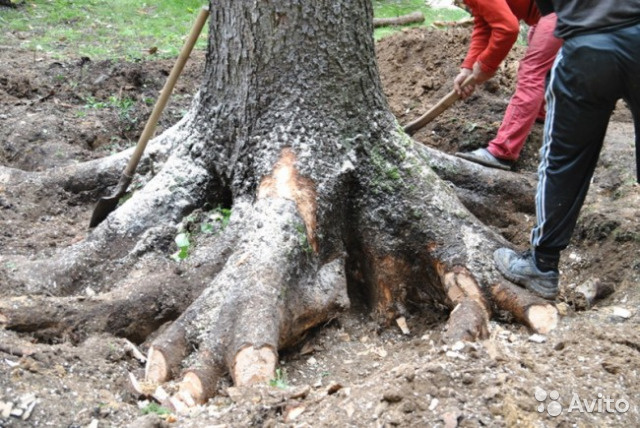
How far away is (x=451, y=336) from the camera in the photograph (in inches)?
128

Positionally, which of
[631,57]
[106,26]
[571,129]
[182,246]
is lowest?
[182,246]

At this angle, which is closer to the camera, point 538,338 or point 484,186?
point 538,338

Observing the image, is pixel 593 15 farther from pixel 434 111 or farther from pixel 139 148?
pixel 139 148

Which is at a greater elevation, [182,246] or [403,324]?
[182,246]

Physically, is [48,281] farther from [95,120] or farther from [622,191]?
[622,191]

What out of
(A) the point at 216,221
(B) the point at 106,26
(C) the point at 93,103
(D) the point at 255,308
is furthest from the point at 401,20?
(D) the point at 255,308

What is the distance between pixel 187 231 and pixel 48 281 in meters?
0.81

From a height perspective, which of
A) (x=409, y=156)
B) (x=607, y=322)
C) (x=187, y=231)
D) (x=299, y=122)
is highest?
(x=299, y=122)

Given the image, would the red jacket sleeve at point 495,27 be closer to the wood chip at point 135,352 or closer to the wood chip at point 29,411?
the wood chip at point 135,352

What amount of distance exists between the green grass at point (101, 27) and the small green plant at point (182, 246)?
4.85m

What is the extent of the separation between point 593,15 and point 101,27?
27.2 ft

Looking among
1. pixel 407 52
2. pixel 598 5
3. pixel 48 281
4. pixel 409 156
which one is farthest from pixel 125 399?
pixel 407 52

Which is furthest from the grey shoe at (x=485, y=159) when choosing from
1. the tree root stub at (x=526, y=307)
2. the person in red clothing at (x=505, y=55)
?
the tree root stub at (x=526, y=307)

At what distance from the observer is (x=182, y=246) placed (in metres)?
3.99
